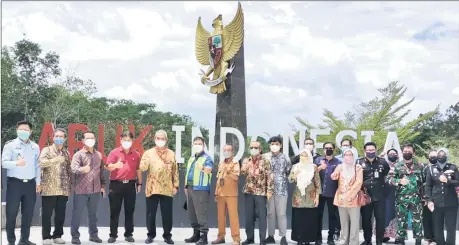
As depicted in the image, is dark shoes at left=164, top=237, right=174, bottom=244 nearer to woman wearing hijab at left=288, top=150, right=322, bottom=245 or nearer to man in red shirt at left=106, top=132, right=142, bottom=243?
man in red shirt at left=106, top=132, right=142, bottom=243

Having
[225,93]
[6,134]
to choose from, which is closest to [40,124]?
[6,134]

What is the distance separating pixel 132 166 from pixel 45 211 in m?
1.23

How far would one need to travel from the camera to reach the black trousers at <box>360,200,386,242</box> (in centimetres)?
806

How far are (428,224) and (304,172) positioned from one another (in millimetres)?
1898

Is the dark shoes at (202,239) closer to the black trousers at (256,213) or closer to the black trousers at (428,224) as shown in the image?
the black trousers at (256,213)

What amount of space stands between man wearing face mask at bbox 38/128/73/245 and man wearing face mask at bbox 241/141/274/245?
2.28m

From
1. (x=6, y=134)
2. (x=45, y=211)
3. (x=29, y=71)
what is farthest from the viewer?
(x=29, y=71)

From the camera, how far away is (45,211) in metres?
7.84

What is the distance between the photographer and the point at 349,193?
308 inches

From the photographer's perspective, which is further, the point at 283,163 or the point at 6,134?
the point at 6,134

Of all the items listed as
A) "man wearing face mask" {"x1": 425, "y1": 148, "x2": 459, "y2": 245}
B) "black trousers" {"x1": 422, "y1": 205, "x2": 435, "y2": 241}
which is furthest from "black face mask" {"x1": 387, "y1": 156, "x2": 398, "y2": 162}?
"black trousers" {"x1": 422, "y1": 205, "x2": 435, "y2": 241}

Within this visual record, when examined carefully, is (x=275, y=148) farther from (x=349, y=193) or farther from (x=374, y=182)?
(x=374, y=182)

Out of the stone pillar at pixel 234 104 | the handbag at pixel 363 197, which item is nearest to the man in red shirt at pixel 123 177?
the handbag at pixel 363 197

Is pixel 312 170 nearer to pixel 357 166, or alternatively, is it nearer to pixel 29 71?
pixel 357 166
